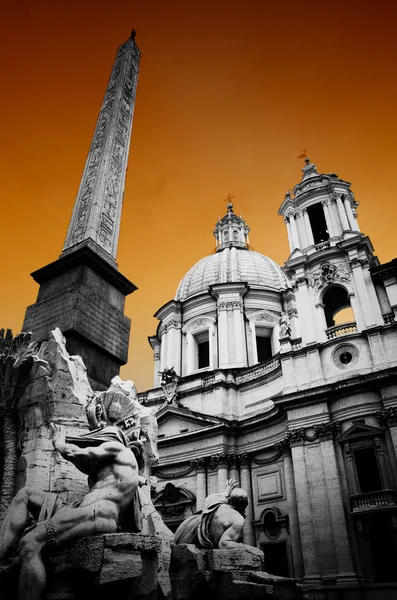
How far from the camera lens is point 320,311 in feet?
75.5

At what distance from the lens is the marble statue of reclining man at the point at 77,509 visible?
12.6 feet

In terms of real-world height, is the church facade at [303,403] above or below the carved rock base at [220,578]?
above

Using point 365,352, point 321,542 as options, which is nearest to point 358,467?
point 321,542

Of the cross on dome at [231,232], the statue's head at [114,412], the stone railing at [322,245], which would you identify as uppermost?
the cross on dome at [231,232]

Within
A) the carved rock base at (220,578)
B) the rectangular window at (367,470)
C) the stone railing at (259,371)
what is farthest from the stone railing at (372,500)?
the carved rock base at (220,578)

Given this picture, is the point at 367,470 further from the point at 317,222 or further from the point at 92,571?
the point at 92,571

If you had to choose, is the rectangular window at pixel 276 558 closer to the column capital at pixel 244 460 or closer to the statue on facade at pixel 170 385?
the column capital at pixel 244 460

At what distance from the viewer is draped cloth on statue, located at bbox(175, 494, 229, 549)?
20.0ft

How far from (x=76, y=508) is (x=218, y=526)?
108 inches

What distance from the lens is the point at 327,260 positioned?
24.0 metres

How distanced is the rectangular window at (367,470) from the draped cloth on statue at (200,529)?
526 inches

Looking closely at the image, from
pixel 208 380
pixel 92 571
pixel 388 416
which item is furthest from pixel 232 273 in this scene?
pixel 92 571

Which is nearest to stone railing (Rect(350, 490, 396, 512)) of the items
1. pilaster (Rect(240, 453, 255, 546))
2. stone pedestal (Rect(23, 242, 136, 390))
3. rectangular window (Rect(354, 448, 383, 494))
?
rectangular window (Rect(354, 448, 383, 494))

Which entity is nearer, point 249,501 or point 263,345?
point 249,501
